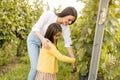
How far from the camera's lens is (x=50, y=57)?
13.9ft

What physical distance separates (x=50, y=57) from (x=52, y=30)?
35 centimetres

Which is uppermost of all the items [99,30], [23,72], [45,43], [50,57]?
[99,30]

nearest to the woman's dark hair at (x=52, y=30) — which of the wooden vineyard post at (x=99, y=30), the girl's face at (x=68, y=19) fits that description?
the girl's face at (x=68, y=19)

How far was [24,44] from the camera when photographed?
742 cm

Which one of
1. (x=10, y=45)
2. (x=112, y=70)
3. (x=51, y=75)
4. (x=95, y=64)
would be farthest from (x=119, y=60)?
(x=10, y=45)

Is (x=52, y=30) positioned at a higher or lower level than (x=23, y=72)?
higher

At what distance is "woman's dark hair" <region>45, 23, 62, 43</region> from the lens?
4152 millimetres

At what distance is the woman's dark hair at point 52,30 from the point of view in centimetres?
415

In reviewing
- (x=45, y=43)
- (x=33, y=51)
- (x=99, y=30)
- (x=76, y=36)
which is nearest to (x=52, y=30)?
(x=45, y=43)

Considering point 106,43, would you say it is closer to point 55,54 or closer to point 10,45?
point 55,54

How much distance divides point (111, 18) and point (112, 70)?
0.78 meters

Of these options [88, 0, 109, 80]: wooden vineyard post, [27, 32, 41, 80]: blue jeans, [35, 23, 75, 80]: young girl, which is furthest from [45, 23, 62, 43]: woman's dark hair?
[88, 0, 109, 80]: wooden vineyard post

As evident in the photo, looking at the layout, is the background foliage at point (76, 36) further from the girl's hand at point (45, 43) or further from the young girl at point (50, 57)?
the girl's hand at point (45, 43)

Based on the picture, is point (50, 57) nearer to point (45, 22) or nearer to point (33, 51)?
point (33, 51)
